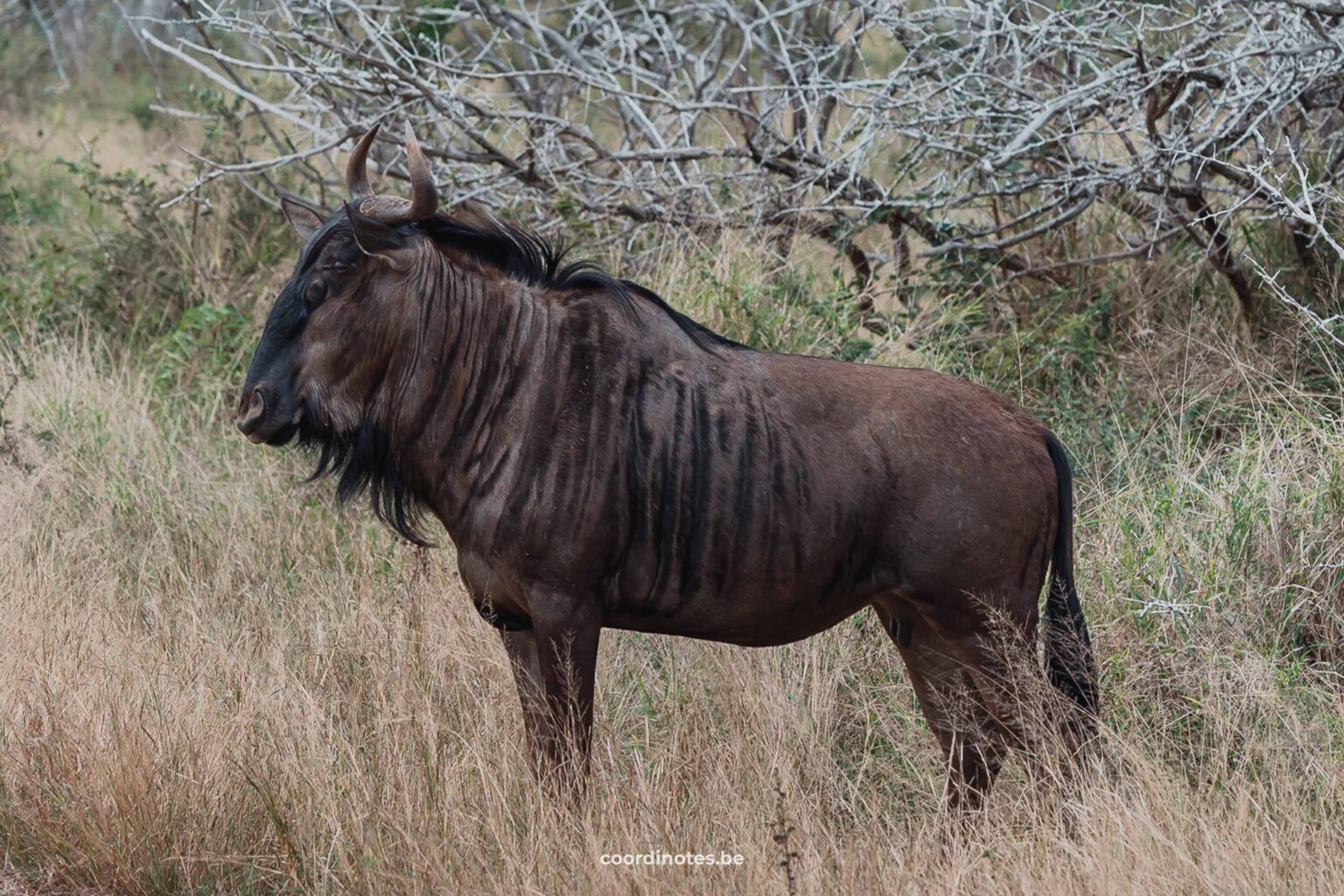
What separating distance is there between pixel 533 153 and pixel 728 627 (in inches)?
157

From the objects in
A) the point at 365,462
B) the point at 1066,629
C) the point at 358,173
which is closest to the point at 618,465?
the point at 365,462

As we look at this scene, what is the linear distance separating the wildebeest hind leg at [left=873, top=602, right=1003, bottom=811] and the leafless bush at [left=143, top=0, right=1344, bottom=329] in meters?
2.42

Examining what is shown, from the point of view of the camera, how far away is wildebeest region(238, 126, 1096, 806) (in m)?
3.83

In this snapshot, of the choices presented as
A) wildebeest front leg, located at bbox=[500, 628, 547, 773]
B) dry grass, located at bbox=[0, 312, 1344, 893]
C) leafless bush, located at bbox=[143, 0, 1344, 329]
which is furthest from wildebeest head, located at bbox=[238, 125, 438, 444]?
leafless bush, located at bbox=[143, 0, 1344, 329]

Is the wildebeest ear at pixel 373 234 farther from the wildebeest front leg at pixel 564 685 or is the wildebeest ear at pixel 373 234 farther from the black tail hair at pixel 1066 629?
the black tail hair at pixel 1066 629

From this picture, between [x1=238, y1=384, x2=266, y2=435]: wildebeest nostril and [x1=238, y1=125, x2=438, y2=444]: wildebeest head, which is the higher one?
[x1=238, y1=125, x2=438, y2=444]: wildebeest head

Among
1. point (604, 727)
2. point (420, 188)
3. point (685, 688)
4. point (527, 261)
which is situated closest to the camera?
point (420, 188)

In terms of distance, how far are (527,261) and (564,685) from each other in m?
1.17

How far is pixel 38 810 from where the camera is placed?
3.78 meters

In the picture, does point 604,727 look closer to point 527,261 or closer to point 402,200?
point 527,261

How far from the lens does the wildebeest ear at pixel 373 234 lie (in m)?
3.79

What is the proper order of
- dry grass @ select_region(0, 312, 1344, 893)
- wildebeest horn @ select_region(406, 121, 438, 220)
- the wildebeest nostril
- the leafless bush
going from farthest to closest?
the leafless bush → the wildebeest nostril → wildebeest horn @ select_region(406, 121, 438, 220) → dry grass @ select_region(0, 312, 1344, 893)

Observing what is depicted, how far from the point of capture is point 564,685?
3.77 m

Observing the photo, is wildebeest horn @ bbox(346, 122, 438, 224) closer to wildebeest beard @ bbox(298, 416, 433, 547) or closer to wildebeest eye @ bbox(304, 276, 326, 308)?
wildebeest eye @ bbox(304, 276, 326, 308)
